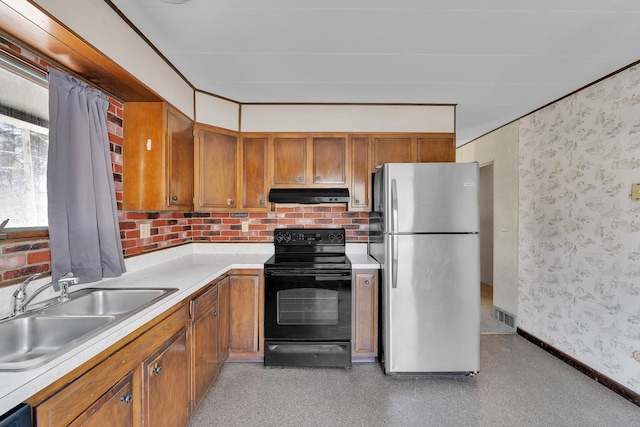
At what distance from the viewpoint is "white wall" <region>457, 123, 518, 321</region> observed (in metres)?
3.32

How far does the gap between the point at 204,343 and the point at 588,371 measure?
2998 mm

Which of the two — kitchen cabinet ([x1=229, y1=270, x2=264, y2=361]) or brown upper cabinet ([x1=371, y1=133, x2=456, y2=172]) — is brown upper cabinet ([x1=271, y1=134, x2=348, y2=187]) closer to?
brown upper cabinet ([x1=371, y1=133, x2=456, y2=172])

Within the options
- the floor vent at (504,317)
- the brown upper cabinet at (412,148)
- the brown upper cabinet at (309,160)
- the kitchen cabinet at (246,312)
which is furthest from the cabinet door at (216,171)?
the floor vent at (504,317)

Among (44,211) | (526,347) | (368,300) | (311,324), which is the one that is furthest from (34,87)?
(526,347)

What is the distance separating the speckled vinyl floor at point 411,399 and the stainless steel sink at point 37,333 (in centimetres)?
100

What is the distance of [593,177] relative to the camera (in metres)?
2.38

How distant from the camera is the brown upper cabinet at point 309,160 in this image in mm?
2855

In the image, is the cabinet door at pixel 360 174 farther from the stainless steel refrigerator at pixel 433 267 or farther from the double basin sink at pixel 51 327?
the double basin sink at pixel 51 327

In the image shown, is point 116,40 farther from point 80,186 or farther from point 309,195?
point 309,195

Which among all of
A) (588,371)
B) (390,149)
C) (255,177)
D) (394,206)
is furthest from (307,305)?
(588,371)

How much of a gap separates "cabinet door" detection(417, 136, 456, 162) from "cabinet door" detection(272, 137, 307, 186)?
44.7 inches

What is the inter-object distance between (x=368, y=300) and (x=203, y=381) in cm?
137

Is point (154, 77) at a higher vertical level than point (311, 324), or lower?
higher

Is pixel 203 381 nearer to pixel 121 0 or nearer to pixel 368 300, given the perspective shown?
pixel 368 300
